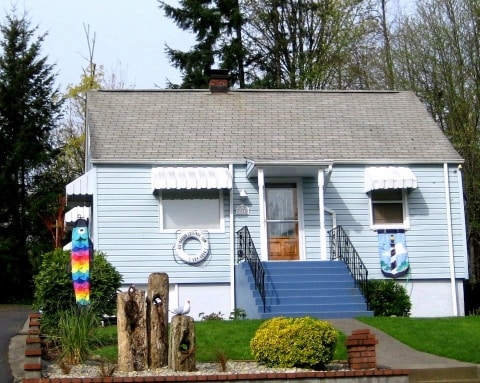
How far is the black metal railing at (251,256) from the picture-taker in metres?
19.0

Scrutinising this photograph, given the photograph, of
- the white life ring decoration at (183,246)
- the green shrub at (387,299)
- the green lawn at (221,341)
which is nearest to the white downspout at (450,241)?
the green shrub at (387,299)

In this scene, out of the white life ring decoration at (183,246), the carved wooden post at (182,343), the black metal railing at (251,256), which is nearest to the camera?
the carved wooden post at (182,343)

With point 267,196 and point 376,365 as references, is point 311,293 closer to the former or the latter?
point 267,196

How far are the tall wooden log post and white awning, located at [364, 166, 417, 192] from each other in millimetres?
9731

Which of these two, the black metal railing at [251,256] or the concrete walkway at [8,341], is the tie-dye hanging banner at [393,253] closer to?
the black metal railing at [251,256]

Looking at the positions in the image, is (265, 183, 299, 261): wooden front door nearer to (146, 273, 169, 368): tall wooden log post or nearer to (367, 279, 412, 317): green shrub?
(367, 279, 412, 317): green shrub

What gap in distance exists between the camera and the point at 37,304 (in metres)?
15.3

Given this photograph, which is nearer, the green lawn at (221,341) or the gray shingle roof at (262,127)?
the green lawn at (221,341)

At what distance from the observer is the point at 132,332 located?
1239 cm

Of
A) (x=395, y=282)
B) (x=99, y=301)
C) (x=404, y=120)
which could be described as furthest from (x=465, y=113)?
(x=99, y=301)

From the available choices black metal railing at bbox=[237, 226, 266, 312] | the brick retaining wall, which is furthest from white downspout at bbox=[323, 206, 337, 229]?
the brick retaining wall

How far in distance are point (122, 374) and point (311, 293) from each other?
7.74 meters

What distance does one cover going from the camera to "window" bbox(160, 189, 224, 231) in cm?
2133

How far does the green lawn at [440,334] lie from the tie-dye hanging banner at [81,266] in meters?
5.25
